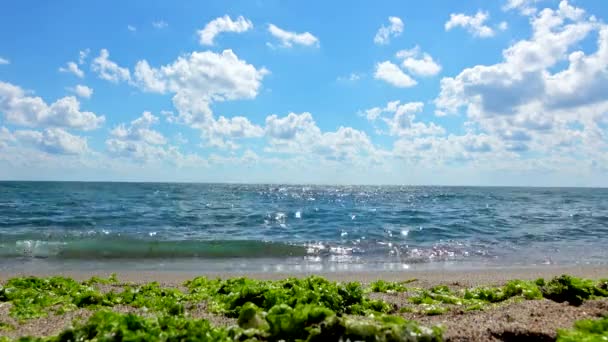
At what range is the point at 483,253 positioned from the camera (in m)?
14.2

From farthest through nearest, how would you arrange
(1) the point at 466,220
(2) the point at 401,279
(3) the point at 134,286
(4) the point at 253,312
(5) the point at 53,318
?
(1) the point at 466,220 < (2) the point at 401,279 < (3) the point at 134,286 < (5) the point at 53,318 < (4) the point at 253,312

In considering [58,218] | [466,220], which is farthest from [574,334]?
[58,218]

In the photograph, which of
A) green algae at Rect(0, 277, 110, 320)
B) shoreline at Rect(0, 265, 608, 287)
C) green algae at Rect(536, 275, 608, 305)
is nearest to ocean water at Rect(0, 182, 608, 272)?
shoreline at Rect(0, 265, 608, 287)

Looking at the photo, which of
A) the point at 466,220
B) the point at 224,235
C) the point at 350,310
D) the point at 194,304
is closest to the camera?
the point at 350,310

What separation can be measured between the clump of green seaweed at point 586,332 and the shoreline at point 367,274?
5.12m

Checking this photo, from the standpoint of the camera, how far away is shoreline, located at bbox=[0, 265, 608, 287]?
9.76 meters

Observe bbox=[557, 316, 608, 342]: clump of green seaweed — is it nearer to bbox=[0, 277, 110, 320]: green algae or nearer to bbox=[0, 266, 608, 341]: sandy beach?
bbox=[0, 266, 608, 341]: sandy beach

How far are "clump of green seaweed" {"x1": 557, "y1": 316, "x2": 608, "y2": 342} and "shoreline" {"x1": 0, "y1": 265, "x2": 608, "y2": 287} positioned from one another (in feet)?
16.8

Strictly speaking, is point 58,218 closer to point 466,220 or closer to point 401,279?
point 401,279

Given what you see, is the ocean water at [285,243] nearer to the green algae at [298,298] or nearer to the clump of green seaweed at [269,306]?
the clump of green seaweed at [269,306]

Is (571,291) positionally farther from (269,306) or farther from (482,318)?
(269,306)

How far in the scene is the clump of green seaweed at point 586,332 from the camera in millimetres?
3979

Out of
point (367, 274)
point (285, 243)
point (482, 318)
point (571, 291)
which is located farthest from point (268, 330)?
point (285, 243)

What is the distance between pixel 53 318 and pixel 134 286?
2.59 m
